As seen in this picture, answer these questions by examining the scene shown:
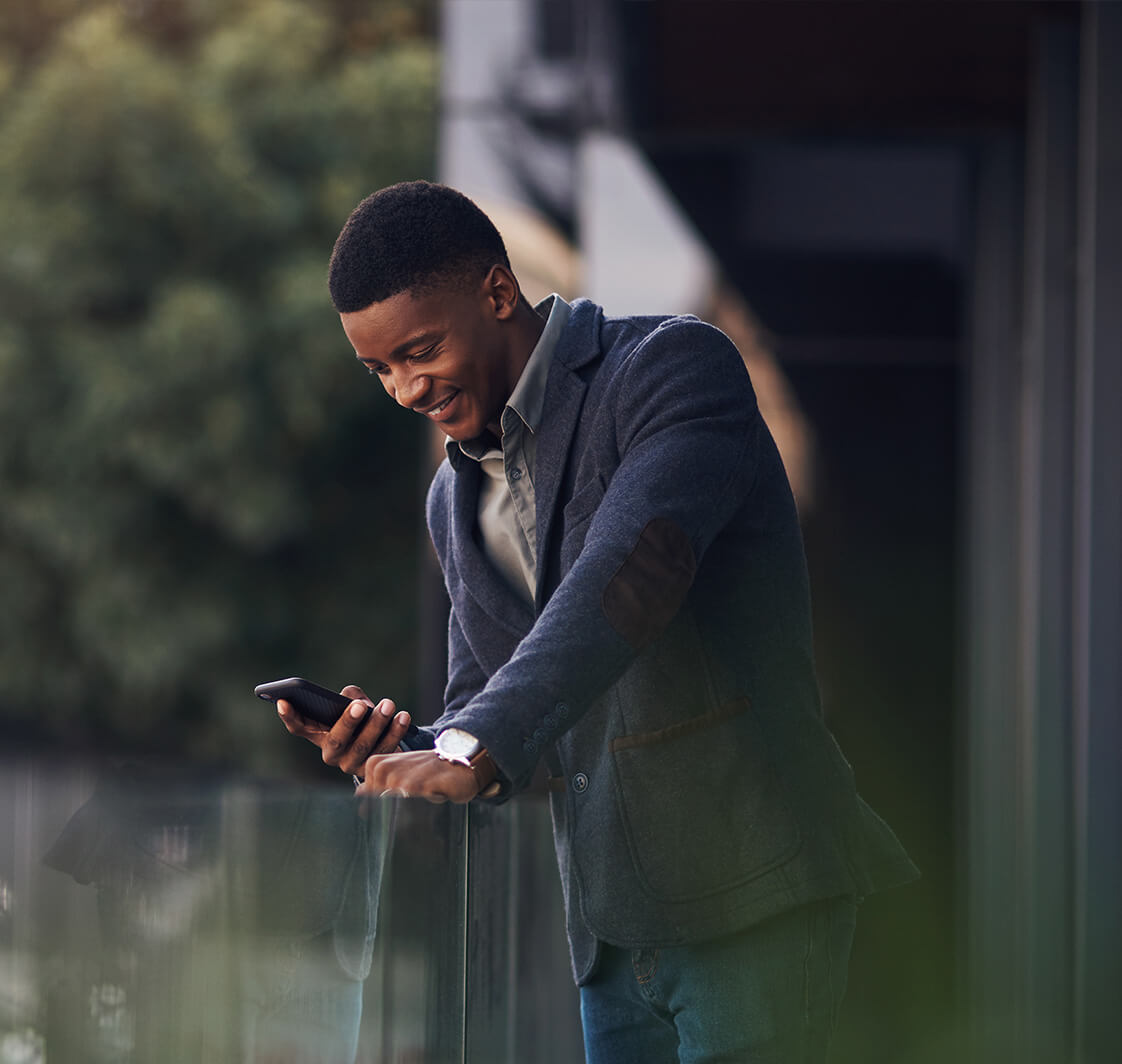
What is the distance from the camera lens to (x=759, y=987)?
198 centimetres

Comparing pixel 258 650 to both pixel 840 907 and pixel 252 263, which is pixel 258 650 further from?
pixel 840 907

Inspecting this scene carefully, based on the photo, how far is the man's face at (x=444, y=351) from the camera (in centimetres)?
204

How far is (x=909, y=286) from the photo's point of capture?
838 cm

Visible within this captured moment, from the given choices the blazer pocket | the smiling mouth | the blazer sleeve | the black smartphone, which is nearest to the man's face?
the smiling mouth

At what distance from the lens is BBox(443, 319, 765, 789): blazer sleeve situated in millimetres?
1745

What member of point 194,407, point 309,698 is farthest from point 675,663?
point 194,407

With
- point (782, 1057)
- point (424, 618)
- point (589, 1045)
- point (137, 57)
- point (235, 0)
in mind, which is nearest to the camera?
point (782, 1057)

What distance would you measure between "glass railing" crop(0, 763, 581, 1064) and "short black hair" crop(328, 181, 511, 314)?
24.1 inches

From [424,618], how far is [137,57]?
1222 cm

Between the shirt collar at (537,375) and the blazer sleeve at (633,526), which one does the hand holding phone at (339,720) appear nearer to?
the blazer sleeve at (633,526)

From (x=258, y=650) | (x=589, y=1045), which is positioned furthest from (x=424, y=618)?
(x=258, y=650)

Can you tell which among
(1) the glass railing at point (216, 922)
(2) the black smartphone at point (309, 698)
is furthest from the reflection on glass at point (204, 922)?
(2) the black smartphone at point (309, 698)

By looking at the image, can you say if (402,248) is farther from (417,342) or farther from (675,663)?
(675,663)

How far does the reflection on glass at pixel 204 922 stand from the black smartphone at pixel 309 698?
4.0 inches
